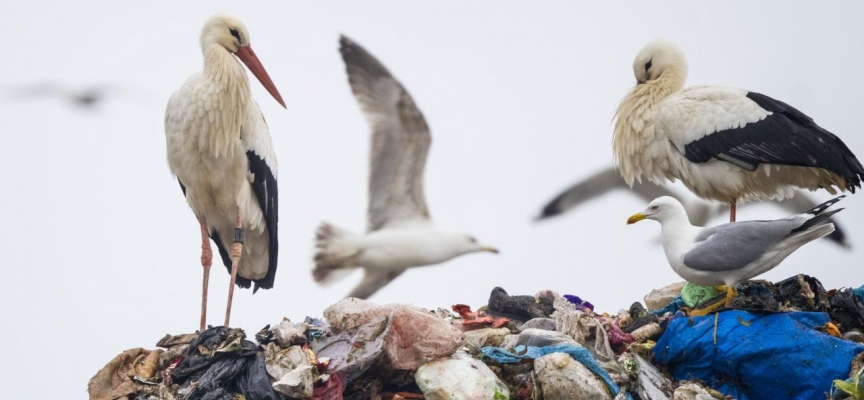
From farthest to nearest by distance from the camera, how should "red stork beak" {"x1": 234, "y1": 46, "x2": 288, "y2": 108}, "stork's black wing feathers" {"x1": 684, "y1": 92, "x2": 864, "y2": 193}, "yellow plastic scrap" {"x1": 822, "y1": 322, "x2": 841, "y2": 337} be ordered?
"red stork beak" {"x1": 234, "y1": 46, "x2": 288, "y2": 108}
"stork's black wing feathers" {"x1": 684, "y1": 92, "x2": 864, "y2": 193}
"yellow plastic scrap" {"x1": 822, "y1": 322, "x2": 841, "y2": 337}

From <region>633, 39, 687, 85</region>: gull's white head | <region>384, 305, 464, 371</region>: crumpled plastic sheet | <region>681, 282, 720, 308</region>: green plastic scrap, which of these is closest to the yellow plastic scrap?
<region>681, 282, 720, 308</region>: green plastic scrap

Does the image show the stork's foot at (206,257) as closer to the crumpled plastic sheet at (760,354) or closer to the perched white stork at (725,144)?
the perched white stork at (725,144)

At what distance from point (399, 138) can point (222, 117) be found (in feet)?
3.82

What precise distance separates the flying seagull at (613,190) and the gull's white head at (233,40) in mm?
2226

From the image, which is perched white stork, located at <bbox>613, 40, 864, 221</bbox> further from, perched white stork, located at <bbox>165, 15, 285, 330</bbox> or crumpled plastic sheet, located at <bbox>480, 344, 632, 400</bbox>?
perched white stork, located at <bbox>165, 15, 285, 330</bbox>

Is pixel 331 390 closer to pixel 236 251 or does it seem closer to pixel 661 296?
pixel 236 251

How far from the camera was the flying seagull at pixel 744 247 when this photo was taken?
4.96 m

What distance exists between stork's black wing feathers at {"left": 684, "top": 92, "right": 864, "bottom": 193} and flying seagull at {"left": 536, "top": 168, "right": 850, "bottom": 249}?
1.77 m

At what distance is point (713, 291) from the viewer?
213 inches

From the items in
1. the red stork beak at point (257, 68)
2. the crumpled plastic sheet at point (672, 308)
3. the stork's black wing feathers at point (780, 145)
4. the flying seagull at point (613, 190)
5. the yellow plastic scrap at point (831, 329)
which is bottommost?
the yellow plastic scrap at point (831, 329)

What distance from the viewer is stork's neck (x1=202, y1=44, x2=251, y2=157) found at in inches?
238

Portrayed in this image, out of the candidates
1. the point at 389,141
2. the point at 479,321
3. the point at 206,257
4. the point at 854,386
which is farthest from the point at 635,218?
the point at 206,257

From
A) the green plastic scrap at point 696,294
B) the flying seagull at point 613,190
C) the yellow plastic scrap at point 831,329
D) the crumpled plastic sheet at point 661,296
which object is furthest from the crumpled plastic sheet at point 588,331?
the flying seagull at point 613,190

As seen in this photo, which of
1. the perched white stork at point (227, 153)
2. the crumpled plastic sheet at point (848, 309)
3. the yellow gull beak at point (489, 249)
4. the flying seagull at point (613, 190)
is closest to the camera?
the crumpled plastic sheet at point (848, 309)
